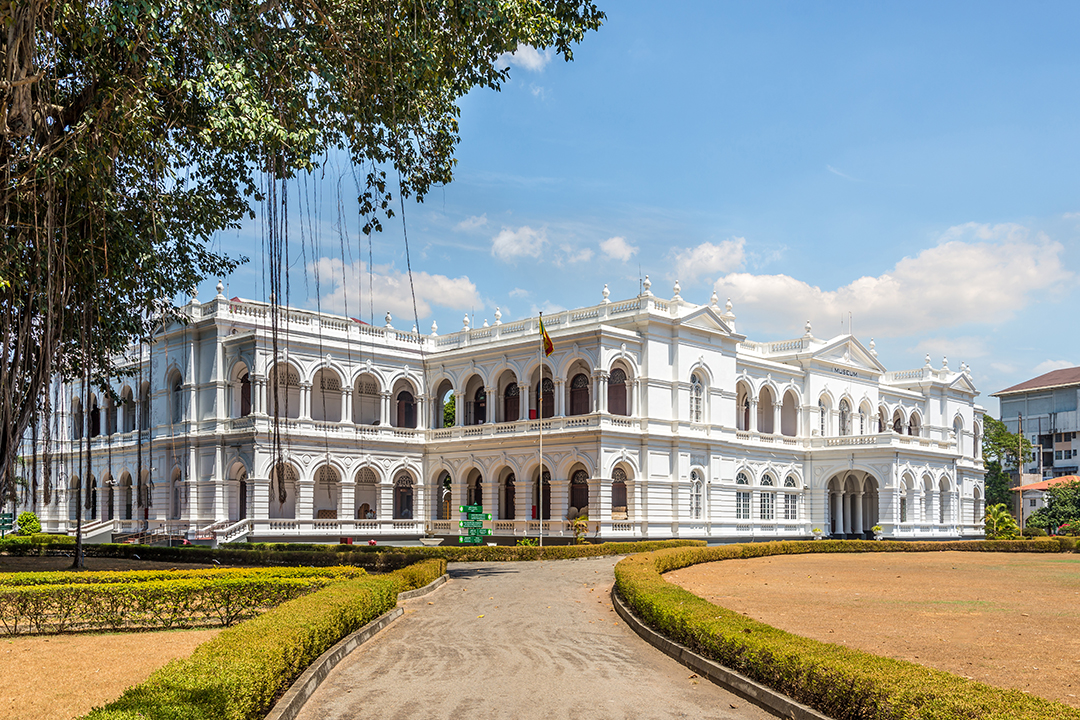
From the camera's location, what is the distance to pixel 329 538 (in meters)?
40.5

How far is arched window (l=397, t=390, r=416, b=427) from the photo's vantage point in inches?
1890

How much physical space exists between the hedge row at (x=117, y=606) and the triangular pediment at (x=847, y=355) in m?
39.9

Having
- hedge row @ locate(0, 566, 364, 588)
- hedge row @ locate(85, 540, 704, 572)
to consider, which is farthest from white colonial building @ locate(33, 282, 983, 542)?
hedge row @ locate(0, 566, 364, 588)

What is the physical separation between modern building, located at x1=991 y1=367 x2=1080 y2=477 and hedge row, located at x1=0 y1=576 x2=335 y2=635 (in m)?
85.7

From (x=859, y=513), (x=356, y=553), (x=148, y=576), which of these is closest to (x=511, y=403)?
(x=356, y=553)

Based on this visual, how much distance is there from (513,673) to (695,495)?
32398mm

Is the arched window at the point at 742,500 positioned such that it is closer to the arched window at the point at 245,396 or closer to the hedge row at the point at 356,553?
the hedge row at the point at 356,553

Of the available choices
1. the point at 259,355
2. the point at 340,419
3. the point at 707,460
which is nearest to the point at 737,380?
the point at 707,460

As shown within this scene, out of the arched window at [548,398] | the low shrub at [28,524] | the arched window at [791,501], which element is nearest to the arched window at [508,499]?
the arched window at [548,398]

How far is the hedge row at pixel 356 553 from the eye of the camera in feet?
86.6

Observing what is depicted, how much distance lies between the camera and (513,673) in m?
11.4

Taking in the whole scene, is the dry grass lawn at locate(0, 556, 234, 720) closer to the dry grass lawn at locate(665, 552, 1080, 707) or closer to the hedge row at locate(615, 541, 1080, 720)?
the hedge row at locate(615, 541, 1080, 720)

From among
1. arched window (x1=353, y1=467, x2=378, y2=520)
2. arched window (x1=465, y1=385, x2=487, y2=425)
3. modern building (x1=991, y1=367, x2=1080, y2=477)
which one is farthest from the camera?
modern building (x1=991, y1=367, x2=1080, y2=477)

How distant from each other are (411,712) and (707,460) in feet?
114
